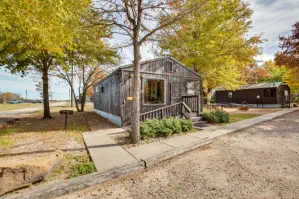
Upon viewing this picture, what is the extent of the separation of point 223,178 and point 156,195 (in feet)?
5.01

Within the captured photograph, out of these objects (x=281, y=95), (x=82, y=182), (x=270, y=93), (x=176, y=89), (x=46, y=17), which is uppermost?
(x=46, y=17)

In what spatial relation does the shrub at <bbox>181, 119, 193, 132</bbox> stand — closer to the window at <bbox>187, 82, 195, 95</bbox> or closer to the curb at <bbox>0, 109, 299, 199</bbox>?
the curb at <bbox>0, 109, 299, 199</bbox>

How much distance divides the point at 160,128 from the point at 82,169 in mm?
Answer: 3278

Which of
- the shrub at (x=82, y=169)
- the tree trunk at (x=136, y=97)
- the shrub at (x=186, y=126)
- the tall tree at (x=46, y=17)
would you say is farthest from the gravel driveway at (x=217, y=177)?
the tall tree at (x=46, y=17)

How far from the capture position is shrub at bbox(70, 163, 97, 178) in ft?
10.6

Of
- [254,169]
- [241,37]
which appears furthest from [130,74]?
[241,37]

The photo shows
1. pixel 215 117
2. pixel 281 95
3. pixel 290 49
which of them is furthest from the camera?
pixel 281 95

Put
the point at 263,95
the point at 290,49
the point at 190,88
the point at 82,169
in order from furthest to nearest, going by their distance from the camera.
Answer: the point at 263,95, the point at 290,49, the point at 190,88, the point at 82,169

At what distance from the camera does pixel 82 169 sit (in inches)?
131

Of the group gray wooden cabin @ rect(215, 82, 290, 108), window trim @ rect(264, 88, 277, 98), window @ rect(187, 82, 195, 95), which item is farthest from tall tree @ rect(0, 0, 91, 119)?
window trim @ rect(264, 88, 277, 98)

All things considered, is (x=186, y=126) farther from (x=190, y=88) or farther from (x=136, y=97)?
(x=190, y=88)

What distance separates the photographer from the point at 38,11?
4566mm

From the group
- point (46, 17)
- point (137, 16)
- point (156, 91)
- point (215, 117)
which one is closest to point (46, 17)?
point (46, 17)

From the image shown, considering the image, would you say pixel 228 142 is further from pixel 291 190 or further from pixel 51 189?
pixel 51 189
